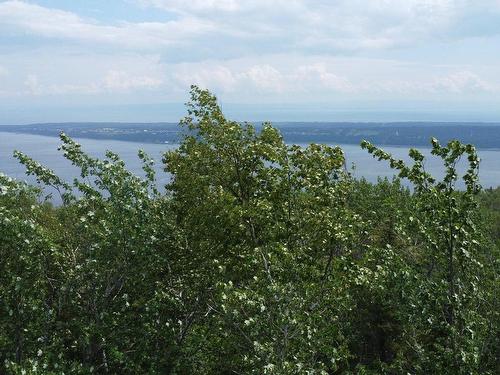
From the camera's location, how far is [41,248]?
431 inches

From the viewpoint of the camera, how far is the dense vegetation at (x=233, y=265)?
9.46 metres

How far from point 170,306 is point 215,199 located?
2922 millimetres

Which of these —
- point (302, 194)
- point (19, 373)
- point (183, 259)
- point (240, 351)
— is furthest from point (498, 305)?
point (19, 373)

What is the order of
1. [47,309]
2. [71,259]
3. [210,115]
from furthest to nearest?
[210,115] < [71,259] < [47,309]

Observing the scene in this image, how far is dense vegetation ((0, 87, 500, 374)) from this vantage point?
9.46 m

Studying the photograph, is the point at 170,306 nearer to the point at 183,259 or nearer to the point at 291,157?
Answer: the point at 183,259

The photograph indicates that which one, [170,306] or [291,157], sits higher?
[291,157]

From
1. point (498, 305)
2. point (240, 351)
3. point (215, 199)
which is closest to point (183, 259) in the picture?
point (215, 199)

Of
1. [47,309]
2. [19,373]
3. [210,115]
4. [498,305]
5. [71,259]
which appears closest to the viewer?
[19,373]

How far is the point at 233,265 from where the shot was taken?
39.0 ft

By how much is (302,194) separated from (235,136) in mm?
2440

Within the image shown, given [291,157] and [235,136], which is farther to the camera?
[235,136]

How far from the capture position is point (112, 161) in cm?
1320

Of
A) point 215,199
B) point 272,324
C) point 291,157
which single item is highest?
point 291,157
